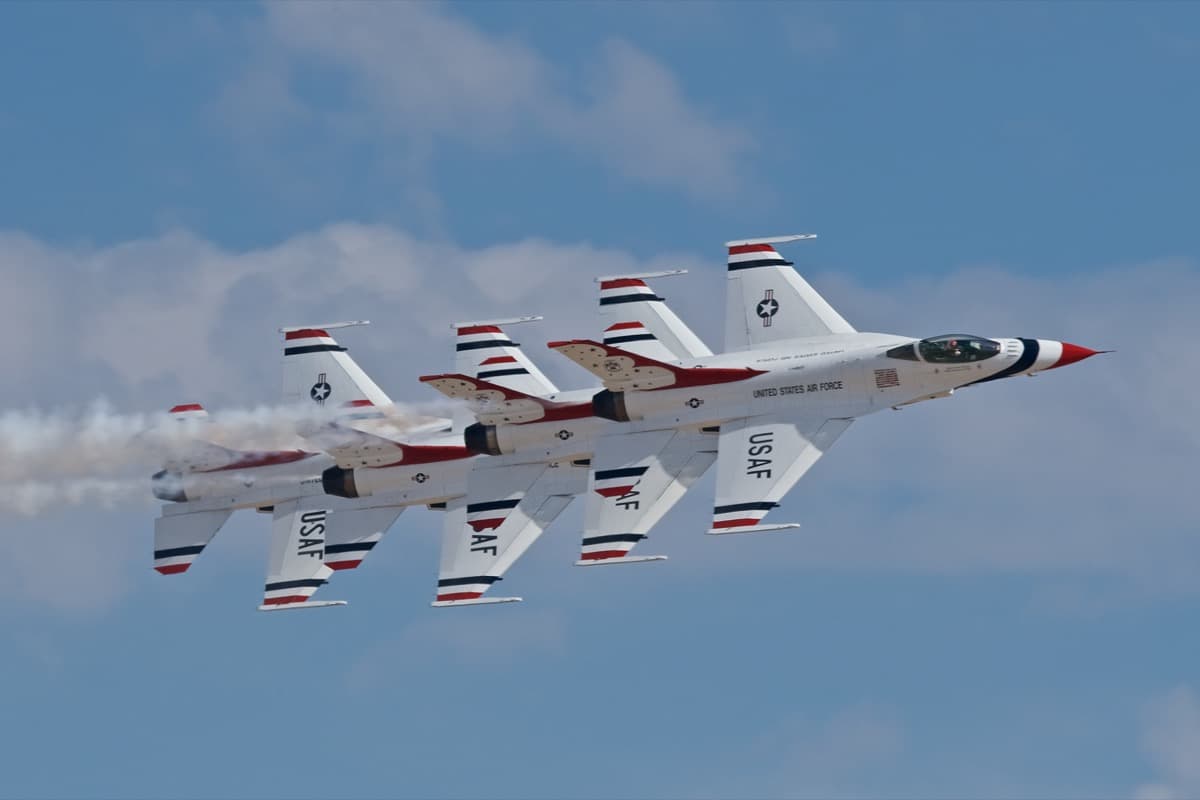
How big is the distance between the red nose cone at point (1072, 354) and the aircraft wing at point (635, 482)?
32.5 ft

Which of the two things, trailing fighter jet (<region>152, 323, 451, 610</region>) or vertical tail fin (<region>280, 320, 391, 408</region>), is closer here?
trailing fighter jet (<region>152, 323, 451, 610</region>)

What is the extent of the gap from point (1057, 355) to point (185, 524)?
26.3 metres

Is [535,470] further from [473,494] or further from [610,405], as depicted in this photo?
[610,405]

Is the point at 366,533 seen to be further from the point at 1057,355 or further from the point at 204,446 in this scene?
the point at 1057,355

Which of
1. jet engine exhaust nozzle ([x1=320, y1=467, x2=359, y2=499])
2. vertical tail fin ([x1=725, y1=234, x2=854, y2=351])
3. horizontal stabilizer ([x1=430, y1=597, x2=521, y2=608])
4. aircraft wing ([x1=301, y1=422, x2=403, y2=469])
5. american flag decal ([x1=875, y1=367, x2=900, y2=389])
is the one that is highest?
vertical tail fin ([x1=725, y1=234, x2=854, y2=351])

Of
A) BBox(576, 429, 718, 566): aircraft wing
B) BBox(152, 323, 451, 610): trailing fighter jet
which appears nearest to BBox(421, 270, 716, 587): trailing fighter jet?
BBox(576, 429, 718, 566): aircraft wing

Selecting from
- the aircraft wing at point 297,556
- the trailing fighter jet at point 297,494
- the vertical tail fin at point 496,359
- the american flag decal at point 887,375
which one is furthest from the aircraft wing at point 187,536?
the american flag decal at point 887,375

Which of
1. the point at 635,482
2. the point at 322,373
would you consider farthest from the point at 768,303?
the point at 322,373

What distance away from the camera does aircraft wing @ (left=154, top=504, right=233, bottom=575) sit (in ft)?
310

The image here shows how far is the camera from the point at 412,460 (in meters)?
92.5

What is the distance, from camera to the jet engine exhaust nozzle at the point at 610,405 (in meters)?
89.0

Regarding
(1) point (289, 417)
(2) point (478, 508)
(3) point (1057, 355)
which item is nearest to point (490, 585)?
(2) point (478, 508)

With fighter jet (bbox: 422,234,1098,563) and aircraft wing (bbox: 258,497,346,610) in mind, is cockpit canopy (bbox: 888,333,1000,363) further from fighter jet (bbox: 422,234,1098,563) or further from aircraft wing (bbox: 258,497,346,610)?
aircraft wing (bbox: 258,497,346,610)

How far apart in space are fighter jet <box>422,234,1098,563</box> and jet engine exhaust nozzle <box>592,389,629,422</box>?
1.1 inches
